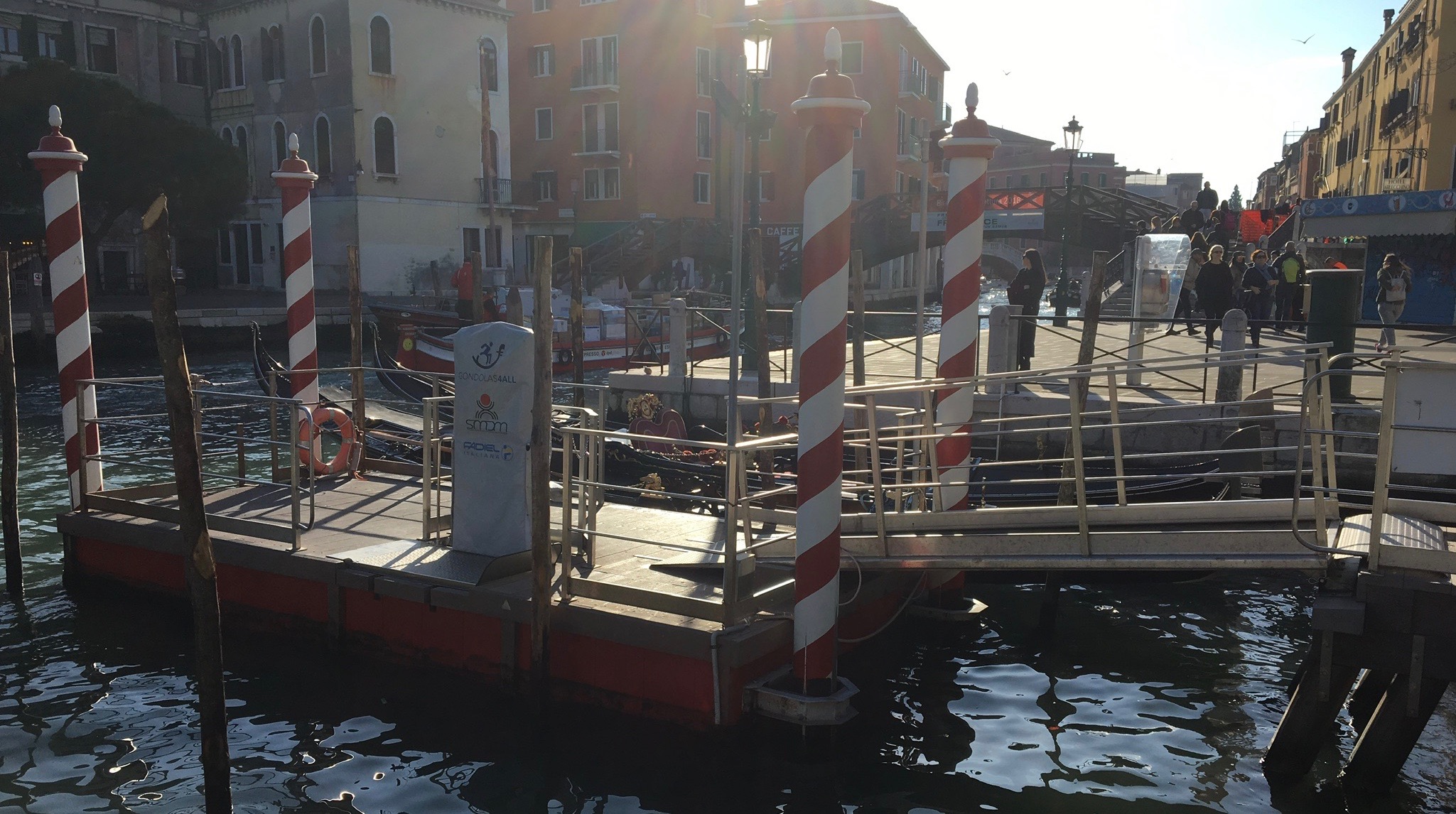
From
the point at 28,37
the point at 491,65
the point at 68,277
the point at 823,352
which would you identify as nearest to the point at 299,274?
the point at 68,277

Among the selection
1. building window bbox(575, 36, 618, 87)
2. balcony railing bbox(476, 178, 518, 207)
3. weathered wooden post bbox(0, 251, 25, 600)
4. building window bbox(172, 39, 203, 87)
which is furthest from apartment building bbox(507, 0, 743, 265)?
weathered wooden post bbox(0, 251, 25, 600)

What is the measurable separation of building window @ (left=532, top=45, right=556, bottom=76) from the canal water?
120 feet

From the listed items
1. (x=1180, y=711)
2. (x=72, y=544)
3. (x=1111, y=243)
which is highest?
(x=1111, y=243)

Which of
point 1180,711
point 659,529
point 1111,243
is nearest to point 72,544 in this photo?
point 659,529

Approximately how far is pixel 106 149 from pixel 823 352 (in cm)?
2961

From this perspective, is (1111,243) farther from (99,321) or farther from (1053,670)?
(99,321)

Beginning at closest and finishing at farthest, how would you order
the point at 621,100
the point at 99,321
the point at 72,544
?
the point at 72,544 → the point at 99,321 → the point at 621,100

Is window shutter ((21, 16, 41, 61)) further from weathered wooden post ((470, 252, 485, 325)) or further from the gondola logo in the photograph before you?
the gondola logo

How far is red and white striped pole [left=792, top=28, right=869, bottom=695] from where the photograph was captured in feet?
17.1

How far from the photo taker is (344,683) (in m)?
6.66

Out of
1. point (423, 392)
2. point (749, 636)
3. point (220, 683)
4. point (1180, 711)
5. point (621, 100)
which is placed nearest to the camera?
point (220, 683)

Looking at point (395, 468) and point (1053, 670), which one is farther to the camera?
point (395, 468)

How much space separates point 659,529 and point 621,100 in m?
34.9

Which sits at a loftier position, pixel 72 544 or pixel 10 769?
pixel 72 544
